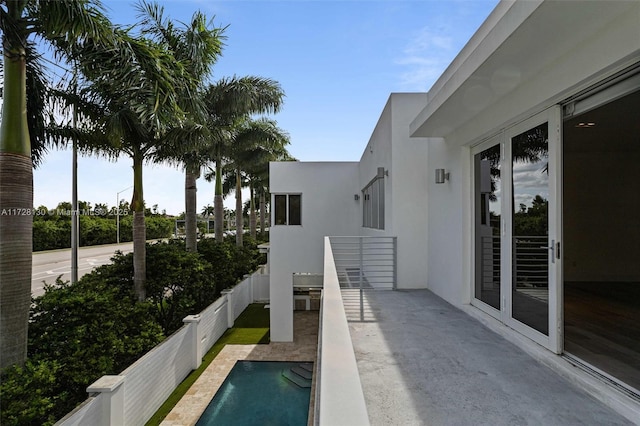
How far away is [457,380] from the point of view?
9.77 feet

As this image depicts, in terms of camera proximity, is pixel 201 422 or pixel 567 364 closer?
pixel 567 364

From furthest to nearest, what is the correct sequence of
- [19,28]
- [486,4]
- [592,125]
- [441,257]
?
[441,257] < [19,28] < [592,125] < [486,4]

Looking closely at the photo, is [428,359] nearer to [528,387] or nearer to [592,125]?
[528,387]

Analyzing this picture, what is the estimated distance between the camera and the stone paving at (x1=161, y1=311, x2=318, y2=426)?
28.0ft

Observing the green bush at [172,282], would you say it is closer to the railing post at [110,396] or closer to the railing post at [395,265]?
the railing post at [110,396]

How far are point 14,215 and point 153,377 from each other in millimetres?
4732

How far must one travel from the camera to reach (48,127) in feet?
27.5

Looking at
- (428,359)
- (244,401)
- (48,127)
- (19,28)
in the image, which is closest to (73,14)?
(19,28)

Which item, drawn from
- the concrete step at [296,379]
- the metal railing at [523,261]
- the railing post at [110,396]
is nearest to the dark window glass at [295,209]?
the concrete step at [296,379]

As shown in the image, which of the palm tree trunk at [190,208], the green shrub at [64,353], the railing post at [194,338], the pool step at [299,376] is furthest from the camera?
the palm tree trunk at [190,208]

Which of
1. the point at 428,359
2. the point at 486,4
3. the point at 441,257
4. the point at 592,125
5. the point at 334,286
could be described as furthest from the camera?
the point at 441,257

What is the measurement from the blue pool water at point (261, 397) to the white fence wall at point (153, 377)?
1288 millimetres

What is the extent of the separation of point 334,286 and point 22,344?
6127 millimetres

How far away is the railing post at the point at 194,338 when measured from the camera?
10625mm
